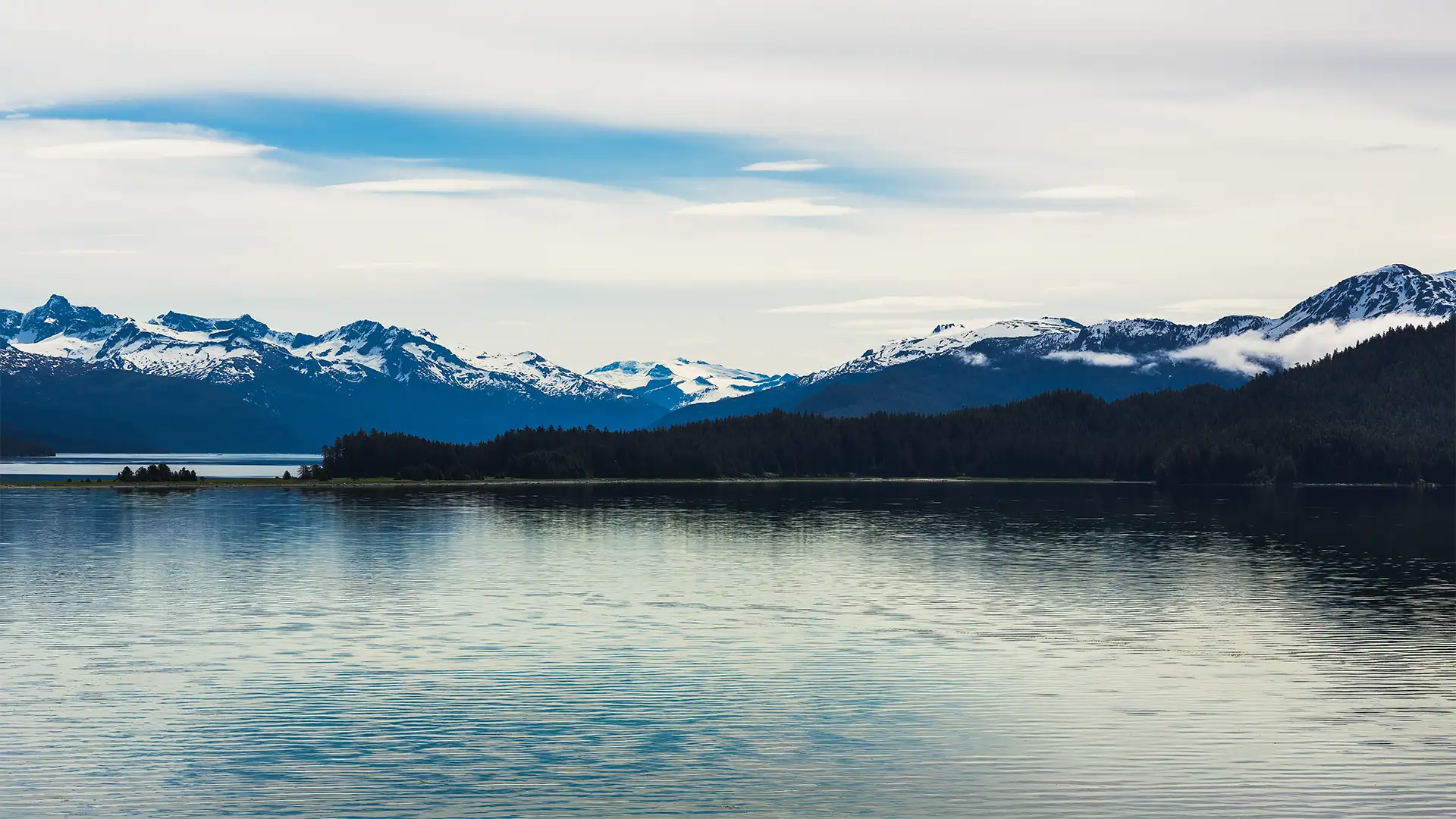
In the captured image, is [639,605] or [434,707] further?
[639,605]

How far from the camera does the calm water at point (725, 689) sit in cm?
4025

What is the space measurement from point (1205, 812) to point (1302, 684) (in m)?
22.9

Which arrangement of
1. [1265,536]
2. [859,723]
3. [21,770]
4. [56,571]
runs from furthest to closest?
[1265,536] → [56,571] → [859,723] → [21,770]

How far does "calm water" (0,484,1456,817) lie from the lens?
132 feet

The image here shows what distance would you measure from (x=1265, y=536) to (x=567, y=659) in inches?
4572

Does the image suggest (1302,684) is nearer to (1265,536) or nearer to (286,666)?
(286,666)

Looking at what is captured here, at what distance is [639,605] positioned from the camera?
87.4 metres

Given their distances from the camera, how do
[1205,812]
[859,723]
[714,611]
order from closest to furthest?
[1205,812]
[859,723]
[714,611]

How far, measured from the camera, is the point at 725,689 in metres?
56.7

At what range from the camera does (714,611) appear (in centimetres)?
8488

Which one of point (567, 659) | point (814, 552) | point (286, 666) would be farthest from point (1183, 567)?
point (286, 666)

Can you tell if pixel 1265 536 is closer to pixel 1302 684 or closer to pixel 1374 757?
pixel 1302 684

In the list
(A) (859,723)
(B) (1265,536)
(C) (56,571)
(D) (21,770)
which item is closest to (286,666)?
(D) (21,770)

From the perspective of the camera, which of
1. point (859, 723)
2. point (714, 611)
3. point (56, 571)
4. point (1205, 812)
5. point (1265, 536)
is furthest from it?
point (1265, 536)
